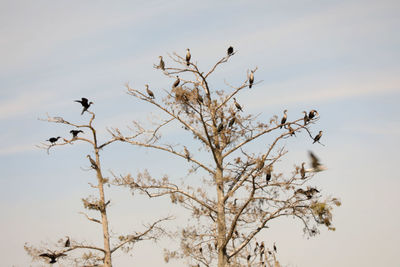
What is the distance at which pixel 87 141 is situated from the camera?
1633 centimetres

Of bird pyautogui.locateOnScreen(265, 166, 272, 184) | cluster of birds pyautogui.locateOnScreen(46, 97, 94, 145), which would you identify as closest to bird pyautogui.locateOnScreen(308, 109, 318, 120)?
bird pyautogui.locateOnScreen(265, 166, 272, 184)

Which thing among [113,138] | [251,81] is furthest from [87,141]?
[251,81]

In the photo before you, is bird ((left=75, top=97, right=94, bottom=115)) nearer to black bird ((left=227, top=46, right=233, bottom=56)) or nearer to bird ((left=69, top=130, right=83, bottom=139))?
bird ((left=69, top=130, right=83, bottom=139))

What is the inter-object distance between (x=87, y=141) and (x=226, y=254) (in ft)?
19.3

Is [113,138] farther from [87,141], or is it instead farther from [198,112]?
[198,112]

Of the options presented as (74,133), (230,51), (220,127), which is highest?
(230,51)

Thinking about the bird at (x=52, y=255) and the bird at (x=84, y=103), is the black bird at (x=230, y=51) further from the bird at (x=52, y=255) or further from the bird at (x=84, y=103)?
the bird at (x=52, y=255)

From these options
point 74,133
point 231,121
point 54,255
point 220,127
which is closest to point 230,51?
point 231,121

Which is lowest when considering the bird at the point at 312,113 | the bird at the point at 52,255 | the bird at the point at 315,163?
the bird at the point at 52,255

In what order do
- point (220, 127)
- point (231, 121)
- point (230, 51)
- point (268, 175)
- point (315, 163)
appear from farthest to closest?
1. point (231, 121)
2. point (220, 127)
3. point (230, 51)
4. point (268, 175)
5. point (315, 163)

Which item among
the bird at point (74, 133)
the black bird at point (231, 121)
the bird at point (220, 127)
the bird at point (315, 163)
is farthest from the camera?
the black bird at point (231, 121)

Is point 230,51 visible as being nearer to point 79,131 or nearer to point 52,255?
point 79,131

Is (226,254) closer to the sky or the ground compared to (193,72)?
closer to the ground

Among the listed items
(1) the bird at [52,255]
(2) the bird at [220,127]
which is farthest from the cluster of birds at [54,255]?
(2) the bird at [220,127]
